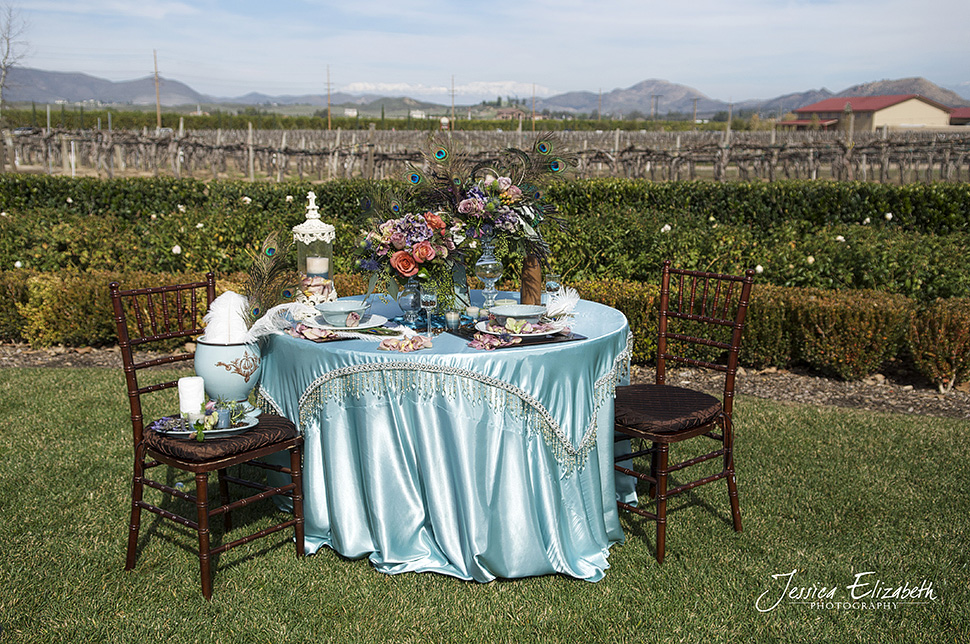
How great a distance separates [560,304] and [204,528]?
6.09ft

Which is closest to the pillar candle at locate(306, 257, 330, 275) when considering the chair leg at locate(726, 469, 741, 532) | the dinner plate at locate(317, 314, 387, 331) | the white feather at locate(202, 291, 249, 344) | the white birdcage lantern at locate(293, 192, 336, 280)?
the white birdcage lantern at locate(293, 192, 336, 280)

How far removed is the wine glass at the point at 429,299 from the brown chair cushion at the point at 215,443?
2.65 ft

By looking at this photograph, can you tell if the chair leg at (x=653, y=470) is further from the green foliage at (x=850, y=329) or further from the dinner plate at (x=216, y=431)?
the green foliage at (x=850, y=329)

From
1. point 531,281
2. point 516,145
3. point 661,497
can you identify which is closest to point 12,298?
point 531,281

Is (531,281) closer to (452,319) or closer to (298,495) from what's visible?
(452,319)

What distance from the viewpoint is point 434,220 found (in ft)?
10.4

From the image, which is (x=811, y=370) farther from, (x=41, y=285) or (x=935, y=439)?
(x=41, y=285)

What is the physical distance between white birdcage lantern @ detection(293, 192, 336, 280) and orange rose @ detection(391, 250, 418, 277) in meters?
0.59

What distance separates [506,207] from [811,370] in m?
4.03

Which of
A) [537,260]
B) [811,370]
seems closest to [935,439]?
[811,370]

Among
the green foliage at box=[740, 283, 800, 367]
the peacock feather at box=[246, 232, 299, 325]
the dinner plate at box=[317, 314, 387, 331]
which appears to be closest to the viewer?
the dinner plate at box=[317, 314, 387, 331]

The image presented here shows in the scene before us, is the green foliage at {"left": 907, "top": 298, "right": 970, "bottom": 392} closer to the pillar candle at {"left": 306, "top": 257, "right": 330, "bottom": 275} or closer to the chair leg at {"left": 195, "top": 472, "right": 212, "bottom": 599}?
the pillar candle at {"left": 306, "top": 257, "right": 330, "bottom": 275}

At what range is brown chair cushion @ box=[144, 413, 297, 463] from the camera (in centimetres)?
289

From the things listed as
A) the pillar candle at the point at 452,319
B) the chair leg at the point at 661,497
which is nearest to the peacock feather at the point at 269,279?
the pillar candle at the point at 452,319
